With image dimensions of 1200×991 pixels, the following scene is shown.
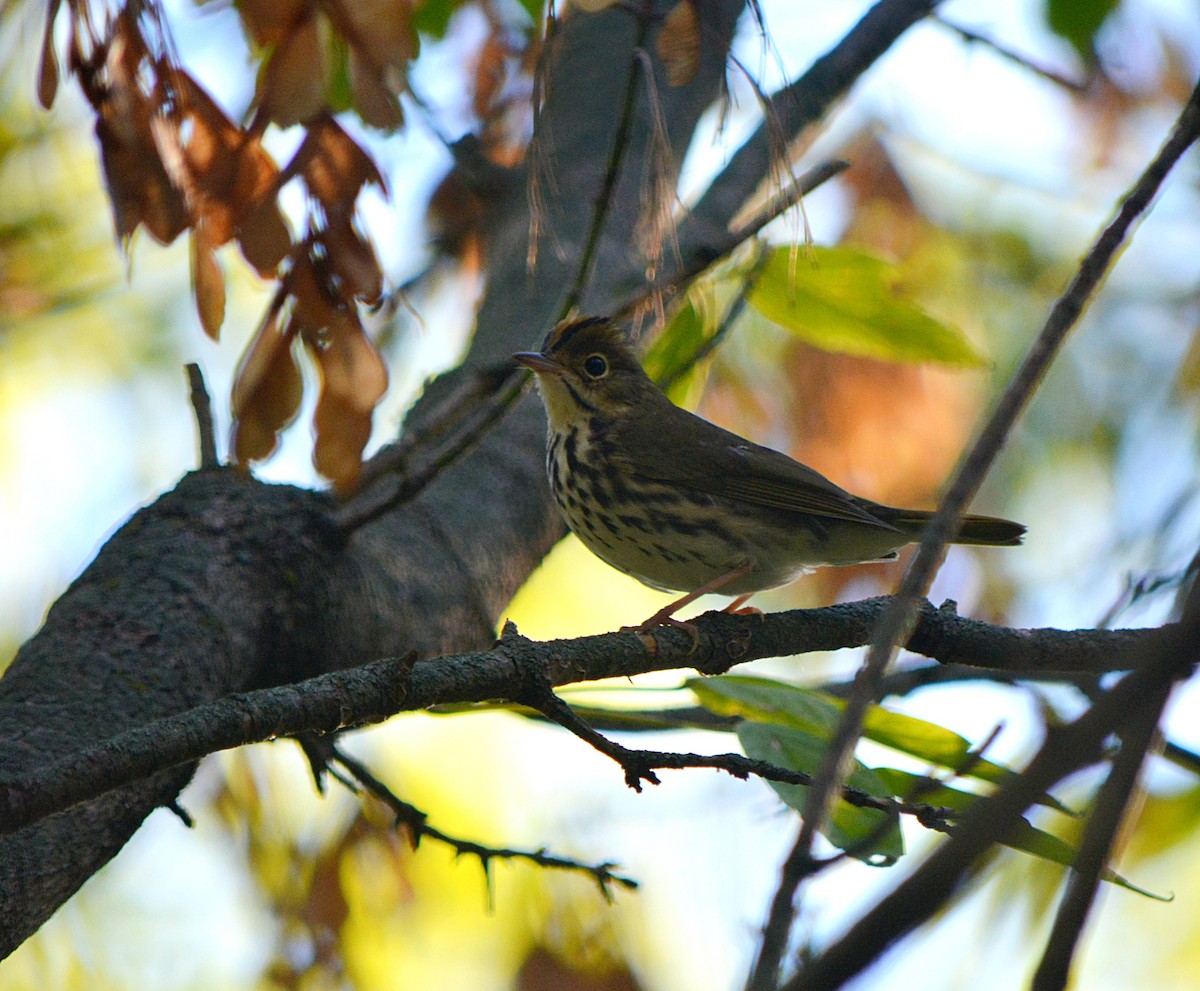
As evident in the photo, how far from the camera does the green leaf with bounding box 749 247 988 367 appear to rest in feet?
11.1

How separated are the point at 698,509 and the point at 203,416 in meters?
1.73

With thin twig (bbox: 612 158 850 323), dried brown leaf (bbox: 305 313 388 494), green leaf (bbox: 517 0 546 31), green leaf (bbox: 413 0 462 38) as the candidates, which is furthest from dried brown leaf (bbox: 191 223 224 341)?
green leaf (bbox: 413 0 462 38)

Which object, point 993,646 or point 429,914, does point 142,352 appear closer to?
point 429,914

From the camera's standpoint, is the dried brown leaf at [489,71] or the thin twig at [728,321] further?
the dried brown leaf at [489,71]

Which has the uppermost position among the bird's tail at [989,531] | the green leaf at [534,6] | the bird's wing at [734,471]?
the green leaf at [534,6]

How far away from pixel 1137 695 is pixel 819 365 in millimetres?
5539

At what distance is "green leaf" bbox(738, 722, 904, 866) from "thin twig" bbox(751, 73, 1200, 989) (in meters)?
0.96

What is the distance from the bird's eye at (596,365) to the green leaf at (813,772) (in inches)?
87.8

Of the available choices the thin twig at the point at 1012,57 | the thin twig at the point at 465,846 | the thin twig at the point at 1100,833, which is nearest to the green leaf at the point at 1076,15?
the thin twig at the point at 1012,57

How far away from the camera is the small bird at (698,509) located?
410 centimetres

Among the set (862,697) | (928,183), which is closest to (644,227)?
(862,697)

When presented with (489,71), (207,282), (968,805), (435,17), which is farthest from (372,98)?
(489,71)

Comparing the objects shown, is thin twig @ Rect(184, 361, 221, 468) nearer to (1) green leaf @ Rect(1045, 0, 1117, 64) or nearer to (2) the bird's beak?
(2) the bird's beak

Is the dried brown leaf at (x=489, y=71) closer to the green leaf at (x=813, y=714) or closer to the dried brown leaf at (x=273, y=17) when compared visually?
the dried brown leaf at (x=273, y=17)
